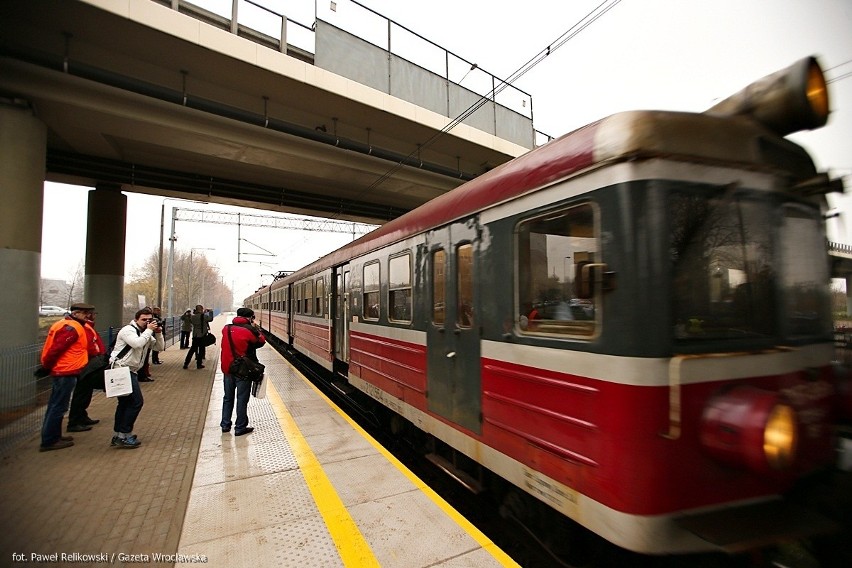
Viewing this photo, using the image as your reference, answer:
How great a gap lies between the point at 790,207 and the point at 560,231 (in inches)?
61.2

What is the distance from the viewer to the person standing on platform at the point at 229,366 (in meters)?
5.56

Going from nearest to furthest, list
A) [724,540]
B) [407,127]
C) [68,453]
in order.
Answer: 1. [724,540]
2. [68,453]
3. [407,127]

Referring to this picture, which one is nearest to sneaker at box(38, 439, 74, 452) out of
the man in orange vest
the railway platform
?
the man in orange vest

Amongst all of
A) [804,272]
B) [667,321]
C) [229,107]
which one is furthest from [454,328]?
[229,107]

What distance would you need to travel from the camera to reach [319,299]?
1038 centimetres

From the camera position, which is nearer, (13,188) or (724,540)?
(724,540)

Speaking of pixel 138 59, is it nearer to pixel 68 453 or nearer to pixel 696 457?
pixel 68 453

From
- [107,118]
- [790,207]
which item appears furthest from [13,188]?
[790,207]

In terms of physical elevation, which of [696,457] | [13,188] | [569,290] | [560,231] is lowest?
[696,457]

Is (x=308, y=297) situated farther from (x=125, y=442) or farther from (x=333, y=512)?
(x=333, y=512)

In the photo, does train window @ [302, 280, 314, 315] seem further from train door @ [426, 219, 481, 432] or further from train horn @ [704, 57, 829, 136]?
train horn @ [704, 57, 829, 136]

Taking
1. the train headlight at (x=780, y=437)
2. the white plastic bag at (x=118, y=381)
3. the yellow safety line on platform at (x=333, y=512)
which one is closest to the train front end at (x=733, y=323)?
the train headlight at (x=780, y=437)

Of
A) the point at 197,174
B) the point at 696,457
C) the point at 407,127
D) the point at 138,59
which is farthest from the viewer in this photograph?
the point at 197,174

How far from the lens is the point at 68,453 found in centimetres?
495
